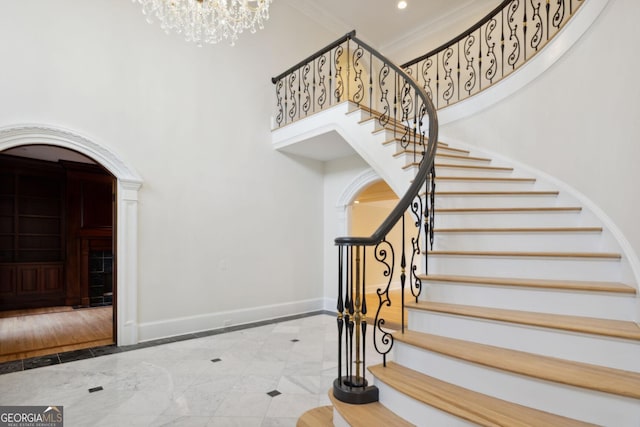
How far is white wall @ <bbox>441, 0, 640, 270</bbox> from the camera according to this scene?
234cm

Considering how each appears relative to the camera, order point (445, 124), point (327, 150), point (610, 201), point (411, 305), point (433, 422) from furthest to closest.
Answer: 1. point (327, 150)
2. point (445, 124)
3. point (610, 201)
4. point (411, 305)
5. point (433, 422)

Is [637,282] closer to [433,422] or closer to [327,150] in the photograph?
[433,422]

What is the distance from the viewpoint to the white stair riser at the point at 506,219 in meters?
3.00

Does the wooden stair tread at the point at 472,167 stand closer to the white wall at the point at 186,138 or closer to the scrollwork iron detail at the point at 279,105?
the white wall at the point at 186,138

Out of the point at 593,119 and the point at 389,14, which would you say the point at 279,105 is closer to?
the point at 389,14

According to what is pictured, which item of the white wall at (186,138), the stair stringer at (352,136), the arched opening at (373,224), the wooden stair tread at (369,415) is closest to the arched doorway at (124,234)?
the white wall at (186,138)

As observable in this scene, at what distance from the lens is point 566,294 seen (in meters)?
2.10

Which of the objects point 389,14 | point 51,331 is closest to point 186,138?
point 51,331

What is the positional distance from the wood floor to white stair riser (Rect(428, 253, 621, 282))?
4.18m

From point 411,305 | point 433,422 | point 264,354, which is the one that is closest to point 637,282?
point 411,305

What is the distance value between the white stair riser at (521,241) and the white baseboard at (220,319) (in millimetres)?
3355

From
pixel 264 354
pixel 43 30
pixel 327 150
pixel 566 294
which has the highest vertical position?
pixel 43 30

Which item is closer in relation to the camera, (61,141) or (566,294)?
(566,294)

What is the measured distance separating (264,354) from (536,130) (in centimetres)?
397
